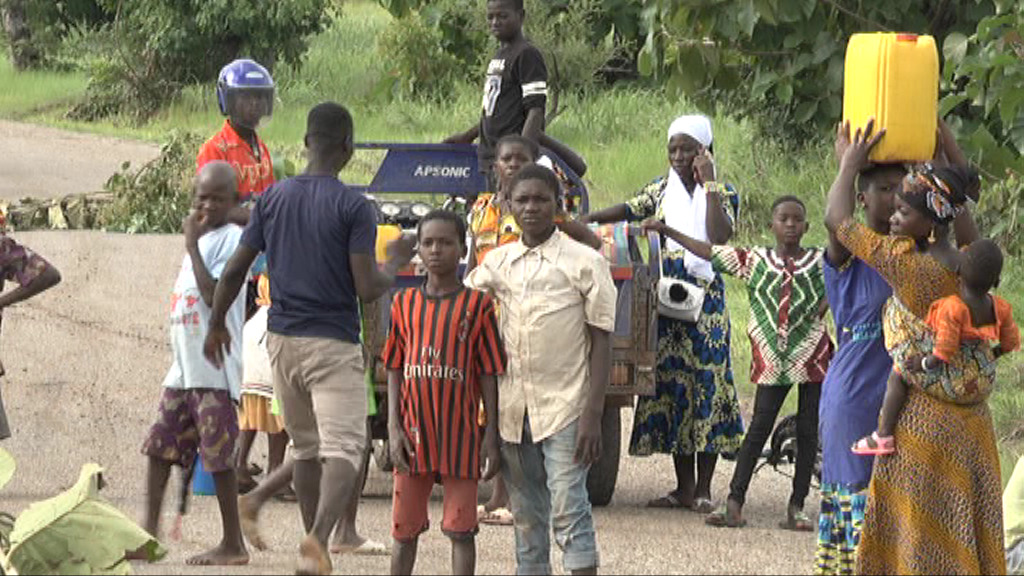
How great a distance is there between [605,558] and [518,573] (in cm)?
119

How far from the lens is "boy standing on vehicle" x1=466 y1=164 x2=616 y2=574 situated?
7.02 metres

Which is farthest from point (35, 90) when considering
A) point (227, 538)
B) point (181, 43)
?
point (227, 538)

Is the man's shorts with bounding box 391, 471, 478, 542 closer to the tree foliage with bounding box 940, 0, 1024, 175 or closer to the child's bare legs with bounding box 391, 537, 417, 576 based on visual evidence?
the child's bare legs with bounding box 391, 537, 417, 576

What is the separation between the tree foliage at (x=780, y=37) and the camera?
11.4 m

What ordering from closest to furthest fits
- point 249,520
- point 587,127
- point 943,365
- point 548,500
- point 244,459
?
point 943,365, point 548,500, point 249,520, point 244,459, point 587,127

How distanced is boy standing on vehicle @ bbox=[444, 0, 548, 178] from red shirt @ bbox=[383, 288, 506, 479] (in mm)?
2970

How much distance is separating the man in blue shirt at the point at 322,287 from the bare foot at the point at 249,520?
270mm

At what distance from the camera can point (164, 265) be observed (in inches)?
655

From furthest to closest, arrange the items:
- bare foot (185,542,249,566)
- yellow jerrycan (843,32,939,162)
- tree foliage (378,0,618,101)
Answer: tree foliage (378,0,618,101) < bare foot (185,542,249,566) < yellow jerrycan (843,32,939,162)

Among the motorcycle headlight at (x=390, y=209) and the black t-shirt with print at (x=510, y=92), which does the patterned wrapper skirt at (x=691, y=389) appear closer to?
the black t-shirt with print at (x=510, y=92)

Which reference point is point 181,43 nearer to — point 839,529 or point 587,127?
point 587,127

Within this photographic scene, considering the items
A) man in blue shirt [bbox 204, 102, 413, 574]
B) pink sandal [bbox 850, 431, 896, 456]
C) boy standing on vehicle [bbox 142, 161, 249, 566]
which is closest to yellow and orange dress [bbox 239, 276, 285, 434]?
boy standing on vehicle [bbox 142, 161, 249, 566]

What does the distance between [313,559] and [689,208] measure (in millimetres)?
3283

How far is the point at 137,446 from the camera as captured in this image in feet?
36.0
